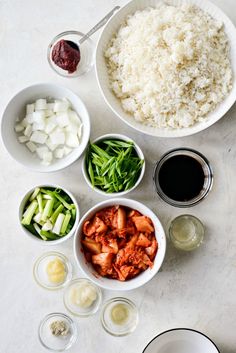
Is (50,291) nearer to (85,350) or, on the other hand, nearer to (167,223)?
(85,350)

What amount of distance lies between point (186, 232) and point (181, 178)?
0.69 ft

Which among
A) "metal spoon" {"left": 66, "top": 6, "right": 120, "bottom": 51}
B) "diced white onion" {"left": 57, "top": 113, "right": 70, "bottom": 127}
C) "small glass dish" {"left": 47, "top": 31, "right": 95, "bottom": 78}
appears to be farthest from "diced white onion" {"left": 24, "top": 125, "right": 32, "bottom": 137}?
"metal spoon" {"left": 66, "top": 6, "right": 120, "bottom": 51}

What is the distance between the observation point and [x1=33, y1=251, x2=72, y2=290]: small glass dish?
2051mm

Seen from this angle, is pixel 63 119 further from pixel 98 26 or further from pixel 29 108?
pixel 98 26

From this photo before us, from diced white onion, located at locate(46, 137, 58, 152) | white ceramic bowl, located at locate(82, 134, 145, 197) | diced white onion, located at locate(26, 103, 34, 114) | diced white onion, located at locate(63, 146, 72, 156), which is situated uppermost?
diced white onion, located at locate(26, 103, 34, 114)

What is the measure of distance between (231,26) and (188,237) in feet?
2.53

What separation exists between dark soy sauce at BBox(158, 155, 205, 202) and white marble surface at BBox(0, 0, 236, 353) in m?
0.07

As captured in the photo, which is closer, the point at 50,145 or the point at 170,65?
the point at 170,65

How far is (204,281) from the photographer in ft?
6.72

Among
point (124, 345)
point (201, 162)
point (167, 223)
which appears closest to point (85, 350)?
point (124, 345)

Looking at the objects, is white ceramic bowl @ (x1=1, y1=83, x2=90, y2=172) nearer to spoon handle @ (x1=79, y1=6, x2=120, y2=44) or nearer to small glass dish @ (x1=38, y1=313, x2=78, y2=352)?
spoon handle @ (x1=79, y1=6, x2=120, y2=44)

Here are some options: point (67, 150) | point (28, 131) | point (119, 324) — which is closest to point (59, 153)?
Result: point (67, 150)

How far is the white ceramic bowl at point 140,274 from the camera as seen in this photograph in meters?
1.92

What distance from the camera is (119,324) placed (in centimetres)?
204
